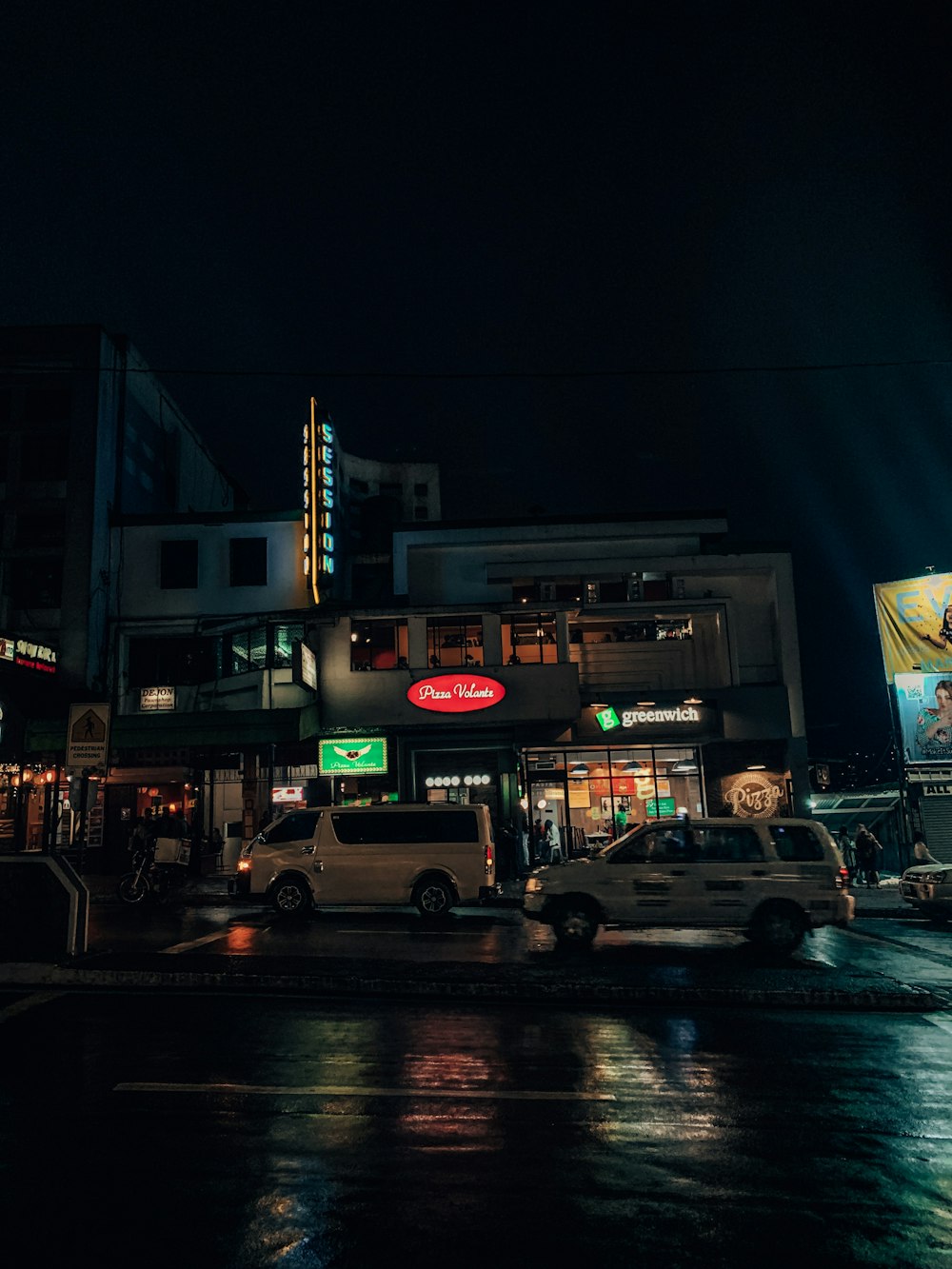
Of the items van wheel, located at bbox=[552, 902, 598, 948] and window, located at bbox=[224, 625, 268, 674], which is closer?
van wheel, located at bbox=[552, 902, 598, 948]

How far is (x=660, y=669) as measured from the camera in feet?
91.1

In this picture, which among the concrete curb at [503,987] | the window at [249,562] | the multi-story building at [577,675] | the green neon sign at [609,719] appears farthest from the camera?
the window at [249,562]

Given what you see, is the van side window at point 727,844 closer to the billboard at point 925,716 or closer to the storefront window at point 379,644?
the storefront window at point 379,644

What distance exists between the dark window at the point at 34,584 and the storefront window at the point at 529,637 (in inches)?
637

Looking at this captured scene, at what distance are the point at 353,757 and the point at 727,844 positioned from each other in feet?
51.3

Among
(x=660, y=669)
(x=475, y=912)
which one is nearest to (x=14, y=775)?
(x=475, y=912)

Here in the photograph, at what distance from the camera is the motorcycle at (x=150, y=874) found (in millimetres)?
20203

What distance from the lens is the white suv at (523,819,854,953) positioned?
1277cm

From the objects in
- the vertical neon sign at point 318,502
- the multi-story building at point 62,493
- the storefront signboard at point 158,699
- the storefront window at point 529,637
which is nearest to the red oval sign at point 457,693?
the storefront window at point 529,637

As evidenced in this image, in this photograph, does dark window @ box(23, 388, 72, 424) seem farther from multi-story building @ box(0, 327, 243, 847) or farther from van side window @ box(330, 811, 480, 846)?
van side window @ box(330, 811, 480, 846)

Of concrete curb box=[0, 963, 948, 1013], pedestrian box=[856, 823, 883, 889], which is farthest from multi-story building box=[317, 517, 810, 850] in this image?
concrete curb box=[0, 963, 948, 1013]

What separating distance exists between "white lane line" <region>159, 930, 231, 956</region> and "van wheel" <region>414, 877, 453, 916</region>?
12.5 ft

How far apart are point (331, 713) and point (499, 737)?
18.3ft

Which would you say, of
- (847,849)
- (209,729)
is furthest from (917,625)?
(209,729)
